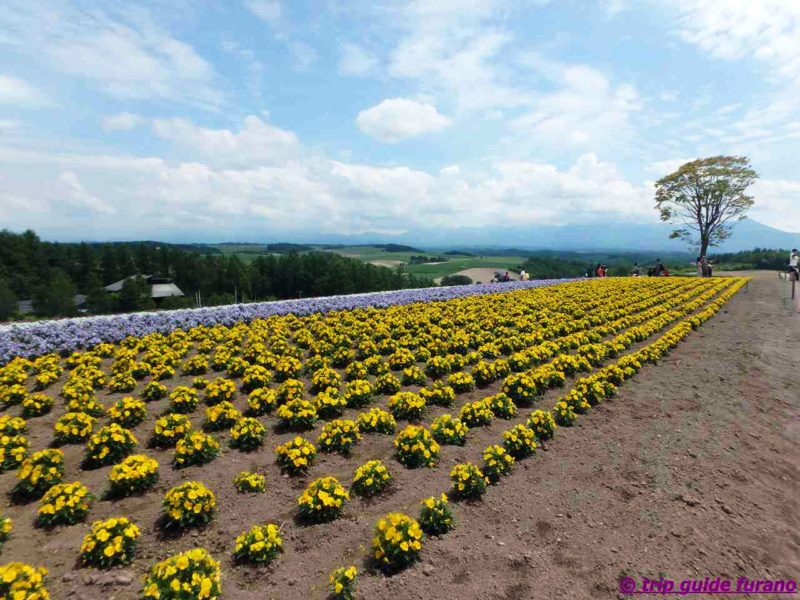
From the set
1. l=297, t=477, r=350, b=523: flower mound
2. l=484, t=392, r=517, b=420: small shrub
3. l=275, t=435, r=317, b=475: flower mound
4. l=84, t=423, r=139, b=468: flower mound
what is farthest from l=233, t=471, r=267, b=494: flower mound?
l=484, t=392, r=517, b=420: small shrub

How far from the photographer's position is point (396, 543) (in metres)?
4.48

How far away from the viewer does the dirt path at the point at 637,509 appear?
4559mm

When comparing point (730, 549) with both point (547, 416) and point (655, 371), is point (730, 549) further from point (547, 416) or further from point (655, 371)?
point (655, 371)

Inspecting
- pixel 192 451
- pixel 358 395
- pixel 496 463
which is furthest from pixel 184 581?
pixel 358 395

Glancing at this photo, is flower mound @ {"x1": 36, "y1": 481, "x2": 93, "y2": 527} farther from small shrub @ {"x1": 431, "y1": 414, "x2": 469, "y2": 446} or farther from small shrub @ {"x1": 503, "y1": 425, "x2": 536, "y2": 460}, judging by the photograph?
small shrub @ {"x1": 503, "y1": 425, "x2": 536, "y2": 460}

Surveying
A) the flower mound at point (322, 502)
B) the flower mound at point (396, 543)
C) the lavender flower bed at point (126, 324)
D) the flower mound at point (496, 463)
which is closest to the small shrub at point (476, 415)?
the flower mound at point (496, 463)

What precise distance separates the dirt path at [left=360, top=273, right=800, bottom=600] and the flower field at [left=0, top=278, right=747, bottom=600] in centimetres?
34

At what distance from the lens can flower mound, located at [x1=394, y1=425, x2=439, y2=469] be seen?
663 centimetres

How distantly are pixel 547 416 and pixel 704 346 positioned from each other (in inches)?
427

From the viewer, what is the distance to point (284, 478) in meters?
6.22

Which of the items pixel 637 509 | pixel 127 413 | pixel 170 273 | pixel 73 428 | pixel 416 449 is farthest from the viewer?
pixel 170 273

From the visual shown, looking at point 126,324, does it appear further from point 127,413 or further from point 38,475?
point 38,475

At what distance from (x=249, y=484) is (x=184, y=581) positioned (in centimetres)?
A: 193

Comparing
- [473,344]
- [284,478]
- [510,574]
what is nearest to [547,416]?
[510,574]
